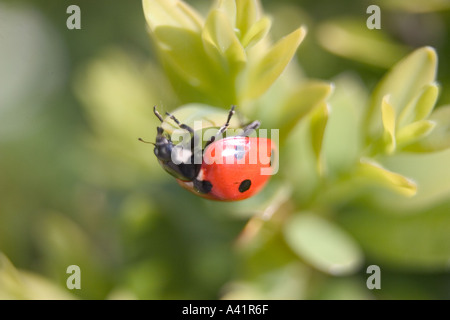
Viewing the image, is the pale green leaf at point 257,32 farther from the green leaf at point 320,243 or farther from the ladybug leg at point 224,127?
the green leaf at point 320,243

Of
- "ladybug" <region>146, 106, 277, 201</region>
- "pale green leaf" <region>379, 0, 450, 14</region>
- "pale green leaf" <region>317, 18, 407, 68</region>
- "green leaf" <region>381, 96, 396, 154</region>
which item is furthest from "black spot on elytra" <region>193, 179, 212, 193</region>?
"pale green leaf" <region>379, 0, 450, 14</region>

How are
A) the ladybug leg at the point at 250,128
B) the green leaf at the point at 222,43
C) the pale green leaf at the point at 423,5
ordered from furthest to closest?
the pale green leaf at the point at 423,5 → the ladybug leg at the point at 250,128 → the green leaf at the point at 222,43

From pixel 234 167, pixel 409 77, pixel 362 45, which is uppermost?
pixel 362 45

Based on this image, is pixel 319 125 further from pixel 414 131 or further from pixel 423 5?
pixel 423 5

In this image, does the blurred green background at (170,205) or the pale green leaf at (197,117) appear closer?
the pale green leaf at (197,117)

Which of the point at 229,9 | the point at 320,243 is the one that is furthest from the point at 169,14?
the point at 320,243

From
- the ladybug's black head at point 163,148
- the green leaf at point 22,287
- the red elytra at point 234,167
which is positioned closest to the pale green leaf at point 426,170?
the red elytra at point 234,167
